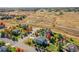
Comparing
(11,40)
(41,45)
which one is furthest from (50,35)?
(11,40)

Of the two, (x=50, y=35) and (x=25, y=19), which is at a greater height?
(x=25, y=19)

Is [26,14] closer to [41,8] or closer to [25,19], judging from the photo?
[25,19]
